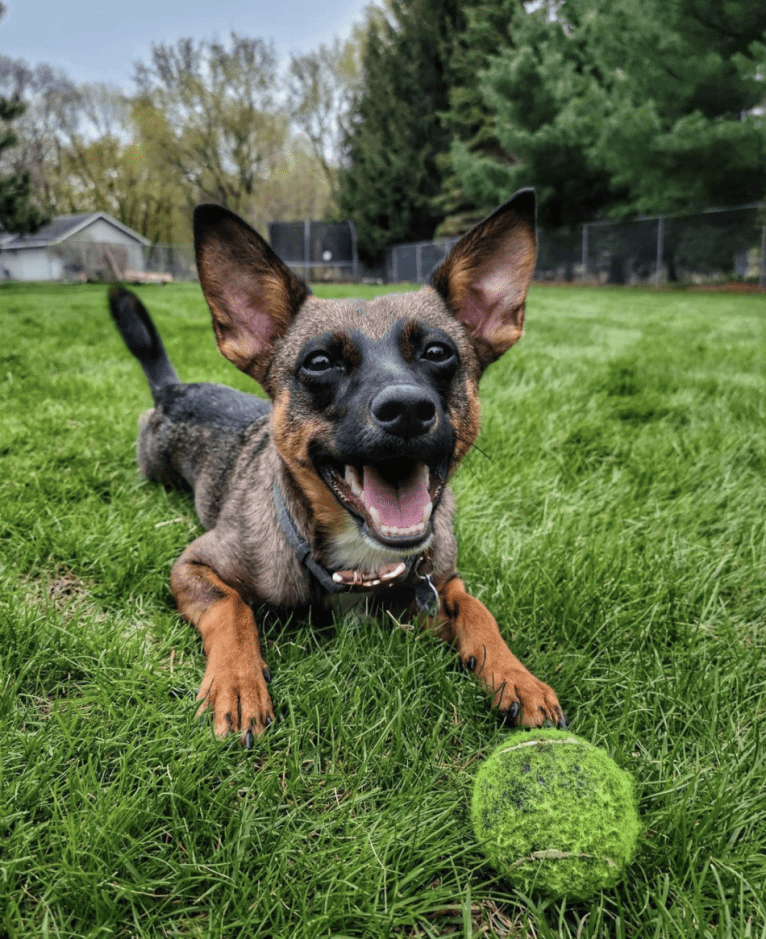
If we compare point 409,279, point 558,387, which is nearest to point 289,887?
point 558,387

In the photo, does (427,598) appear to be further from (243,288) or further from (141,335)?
(141,335)

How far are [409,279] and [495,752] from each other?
34910 millimetres

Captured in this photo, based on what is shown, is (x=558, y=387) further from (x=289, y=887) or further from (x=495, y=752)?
(x=289, y=887)

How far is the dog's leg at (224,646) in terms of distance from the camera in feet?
5.43

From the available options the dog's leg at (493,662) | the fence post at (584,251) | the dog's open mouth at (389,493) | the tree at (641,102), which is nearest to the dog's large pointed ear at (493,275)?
the dog's open mouth at (389,493)

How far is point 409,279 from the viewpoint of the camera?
34.6 meters

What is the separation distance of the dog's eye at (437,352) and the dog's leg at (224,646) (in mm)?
1023

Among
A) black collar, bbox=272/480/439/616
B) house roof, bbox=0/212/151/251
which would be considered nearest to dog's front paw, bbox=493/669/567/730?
black collar, bbox=272/480/439/616

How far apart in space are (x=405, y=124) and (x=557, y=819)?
39086 mm

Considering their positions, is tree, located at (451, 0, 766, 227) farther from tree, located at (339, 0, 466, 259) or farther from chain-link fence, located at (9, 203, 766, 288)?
tree, located at (339, 0, 466, 259)

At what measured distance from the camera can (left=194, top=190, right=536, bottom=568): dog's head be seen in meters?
1.85

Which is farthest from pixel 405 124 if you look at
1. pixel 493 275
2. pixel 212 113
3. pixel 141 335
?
pixel 493 275

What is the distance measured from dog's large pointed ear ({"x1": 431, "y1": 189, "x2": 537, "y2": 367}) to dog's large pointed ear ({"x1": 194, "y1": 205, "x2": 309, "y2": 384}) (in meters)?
0.58

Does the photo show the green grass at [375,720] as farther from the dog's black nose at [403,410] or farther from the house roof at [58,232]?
the house roof at [58,232]
